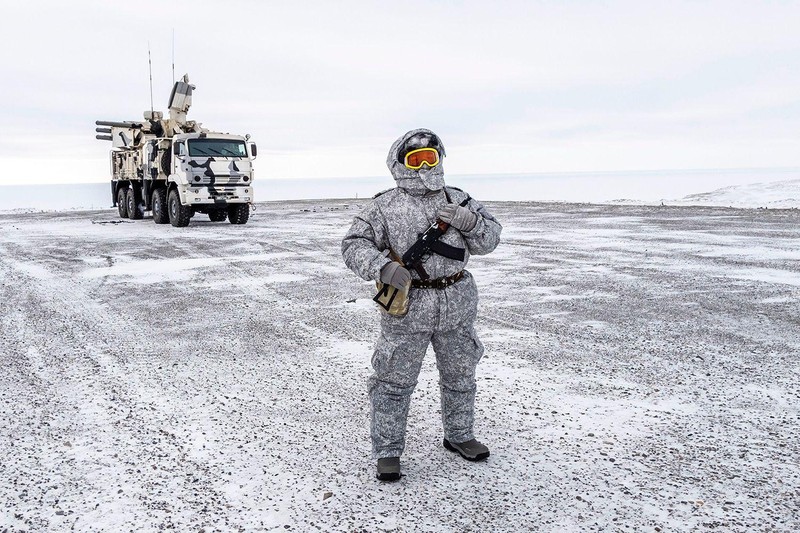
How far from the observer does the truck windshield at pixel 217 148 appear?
17.3 metres

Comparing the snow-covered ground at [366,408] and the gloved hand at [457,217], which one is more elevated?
the gloved hand at [457,217]

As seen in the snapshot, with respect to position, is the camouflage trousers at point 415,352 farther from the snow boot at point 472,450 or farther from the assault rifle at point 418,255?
the snow boot at point 472,450

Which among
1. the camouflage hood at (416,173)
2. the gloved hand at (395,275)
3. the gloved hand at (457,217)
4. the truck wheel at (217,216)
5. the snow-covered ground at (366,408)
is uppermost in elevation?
the camouflage hood at (416,173)

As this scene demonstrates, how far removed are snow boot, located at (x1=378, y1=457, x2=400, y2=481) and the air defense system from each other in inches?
594

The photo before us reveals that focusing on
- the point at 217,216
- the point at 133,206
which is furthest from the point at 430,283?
the point at 133,206

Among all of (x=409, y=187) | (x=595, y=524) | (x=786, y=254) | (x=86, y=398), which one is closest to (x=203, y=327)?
(x=86, y=398)

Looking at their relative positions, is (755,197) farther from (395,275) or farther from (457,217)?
(395,275)

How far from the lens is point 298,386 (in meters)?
4.74

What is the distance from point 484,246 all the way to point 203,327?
3995mm

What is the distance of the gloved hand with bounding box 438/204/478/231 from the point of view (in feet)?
10.4

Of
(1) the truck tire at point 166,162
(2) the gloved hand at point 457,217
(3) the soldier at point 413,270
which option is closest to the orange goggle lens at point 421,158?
(3) the soldier at point 413,270

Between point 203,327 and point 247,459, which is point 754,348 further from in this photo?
point 203,327

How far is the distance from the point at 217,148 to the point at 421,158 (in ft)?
50.4

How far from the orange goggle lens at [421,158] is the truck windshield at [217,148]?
595 inches
